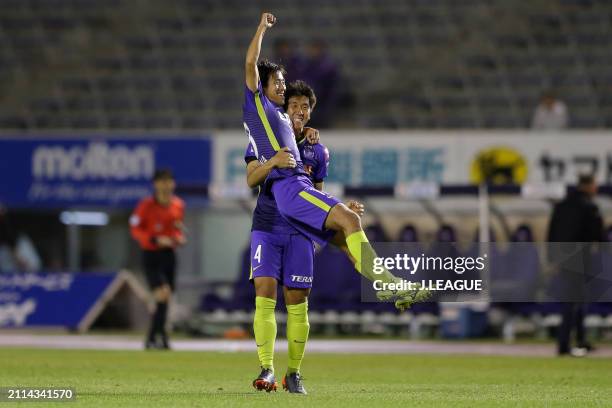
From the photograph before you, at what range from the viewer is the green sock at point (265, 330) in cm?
1012

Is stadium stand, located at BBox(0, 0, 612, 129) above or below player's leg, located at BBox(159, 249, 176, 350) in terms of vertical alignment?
above

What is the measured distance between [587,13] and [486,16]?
194cm

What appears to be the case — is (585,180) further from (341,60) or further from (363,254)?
(341,60)

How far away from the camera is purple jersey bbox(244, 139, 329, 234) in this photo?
33.6 ft

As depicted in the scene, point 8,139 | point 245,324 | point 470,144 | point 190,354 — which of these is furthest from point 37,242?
point 190,354

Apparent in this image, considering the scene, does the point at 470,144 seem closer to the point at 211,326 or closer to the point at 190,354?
the point at 211,326

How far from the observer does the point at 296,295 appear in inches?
404

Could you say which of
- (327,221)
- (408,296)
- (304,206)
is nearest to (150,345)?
(304,206)

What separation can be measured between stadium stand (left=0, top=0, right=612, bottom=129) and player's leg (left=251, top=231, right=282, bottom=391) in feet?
45.9

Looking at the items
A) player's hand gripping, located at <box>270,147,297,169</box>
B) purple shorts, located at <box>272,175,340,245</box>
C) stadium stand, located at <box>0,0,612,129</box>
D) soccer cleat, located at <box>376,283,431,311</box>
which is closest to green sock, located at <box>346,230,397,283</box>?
soccer cleat, located at <box>376,283,431,311</box>

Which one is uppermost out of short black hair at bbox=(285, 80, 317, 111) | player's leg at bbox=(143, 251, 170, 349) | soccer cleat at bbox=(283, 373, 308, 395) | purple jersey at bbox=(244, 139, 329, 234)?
short black hair at bbox=(285, 80, 317, 111)

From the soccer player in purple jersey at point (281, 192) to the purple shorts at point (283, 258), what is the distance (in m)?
0.20

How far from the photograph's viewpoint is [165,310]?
17.5 meters

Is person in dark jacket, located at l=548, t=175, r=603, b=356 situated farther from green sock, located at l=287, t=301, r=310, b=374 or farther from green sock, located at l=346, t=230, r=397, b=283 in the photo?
green sock, located at l=346, t=230, r=397, b=283
